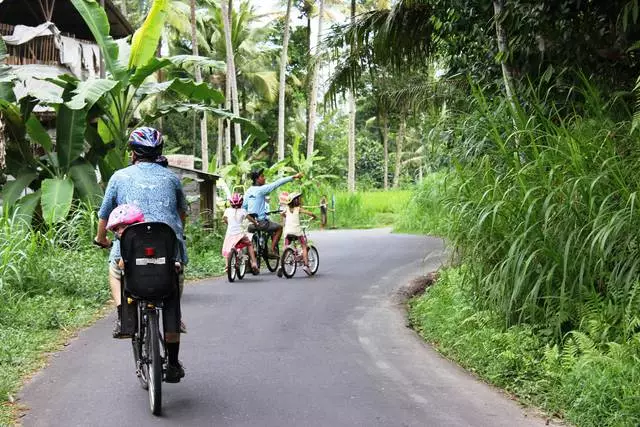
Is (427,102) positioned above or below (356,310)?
above

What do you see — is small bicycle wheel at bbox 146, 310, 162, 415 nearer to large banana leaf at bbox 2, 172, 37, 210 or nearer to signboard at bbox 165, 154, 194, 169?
large banana leaf at bbox 2, 172, 37, 210

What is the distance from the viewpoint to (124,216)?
18.5 ft

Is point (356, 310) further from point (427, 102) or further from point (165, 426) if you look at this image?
point (427, 102)

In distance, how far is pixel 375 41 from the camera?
1480 cm

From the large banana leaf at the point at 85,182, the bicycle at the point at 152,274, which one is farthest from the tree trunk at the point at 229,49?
the bicycle at the point at 152,274

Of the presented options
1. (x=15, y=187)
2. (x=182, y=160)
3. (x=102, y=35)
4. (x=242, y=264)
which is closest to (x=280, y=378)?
(x=242, y=264)

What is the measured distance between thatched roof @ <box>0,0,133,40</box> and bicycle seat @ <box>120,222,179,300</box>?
1693cm

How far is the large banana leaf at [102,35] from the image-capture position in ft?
47.6

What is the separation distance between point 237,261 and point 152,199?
8.40 m

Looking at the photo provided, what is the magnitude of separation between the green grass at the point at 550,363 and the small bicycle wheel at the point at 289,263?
5.98 meters

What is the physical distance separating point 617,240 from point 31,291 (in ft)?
24.4

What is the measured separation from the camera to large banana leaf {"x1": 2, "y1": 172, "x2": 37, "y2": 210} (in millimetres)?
13922

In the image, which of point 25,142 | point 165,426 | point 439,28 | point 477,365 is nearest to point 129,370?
point 165,426

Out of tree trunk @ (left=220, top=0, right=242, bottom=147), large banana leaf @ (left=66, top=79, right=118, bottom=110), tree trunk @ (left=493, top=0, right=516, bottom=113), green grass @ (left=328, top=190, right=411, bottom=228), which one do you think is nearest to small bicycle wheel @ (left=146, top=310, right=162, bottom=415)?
tree trunk @ (left=493, top=0, right=516, bottom=113)
